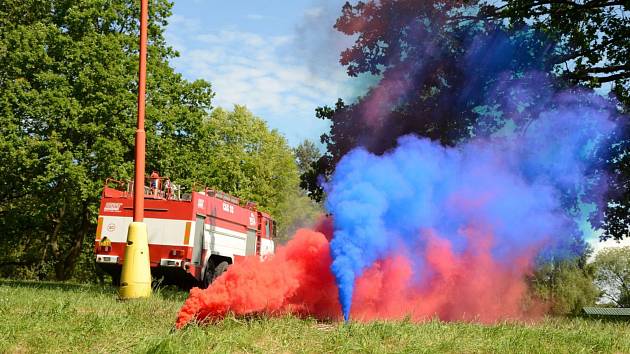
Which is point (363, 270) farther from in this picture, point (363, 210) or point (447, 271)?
point (447, 271)

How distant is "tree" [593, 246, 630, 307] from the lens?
49156 millimetres

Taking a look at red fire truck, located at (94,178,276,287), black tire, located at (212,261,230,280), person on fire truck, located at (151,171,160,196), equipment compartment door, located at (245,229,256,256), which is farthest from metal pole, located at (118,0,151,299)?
equipment compartment door, located at (245,229,256,256)

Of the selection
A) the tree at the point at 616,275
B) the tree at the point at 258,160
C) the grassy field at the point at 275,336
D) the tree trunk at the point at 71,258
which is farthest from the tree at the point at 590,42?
the tree at the point at 616,275

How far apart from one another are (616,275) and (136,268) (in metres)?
49.1

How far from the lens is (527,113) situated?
599 inches

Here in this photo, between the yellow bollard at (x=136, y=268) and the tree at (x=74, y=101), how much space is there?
14442 millimetres

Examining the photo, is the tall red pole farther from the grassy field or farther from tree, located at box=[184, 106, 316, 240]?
tree, located at box=[184, 106, 316, 240]

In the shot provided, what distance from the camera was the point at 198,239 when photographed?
1703 centimetres

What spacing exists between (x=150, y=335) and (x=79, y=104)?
21.5 m

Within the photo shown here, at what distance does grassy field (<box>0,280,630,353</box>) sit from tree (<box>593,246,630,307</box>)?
1746 inches

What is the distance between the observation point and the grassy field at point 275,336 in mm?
7246

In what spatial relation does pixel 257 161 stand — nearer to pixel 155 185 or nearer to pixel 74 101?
pixel 74 101

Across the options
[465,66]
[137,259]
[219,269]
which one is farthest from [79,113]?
[465,66]

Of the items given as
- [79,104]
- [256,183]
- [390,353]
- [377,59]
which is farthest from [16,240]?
[390,353]
